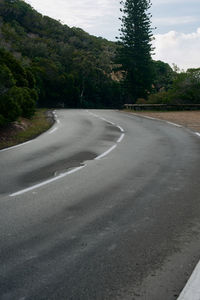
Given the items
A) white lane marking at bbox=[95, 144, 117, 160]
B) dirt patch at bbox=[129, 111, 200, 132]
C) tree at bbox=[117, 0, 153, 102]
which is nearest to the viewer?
white lane marking at bbox=[95, 144, 117, 160]

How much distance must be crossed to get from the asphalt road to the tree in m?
48.4

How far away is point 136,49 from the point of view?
57031 millimetres

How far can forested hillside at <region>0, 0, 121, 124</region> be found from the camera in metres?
58.7

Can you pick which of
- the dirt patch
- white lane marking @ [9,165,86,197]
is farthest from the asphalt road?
the dirt patch

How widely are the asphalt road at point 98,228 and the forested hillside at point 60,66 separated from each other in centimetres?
4162

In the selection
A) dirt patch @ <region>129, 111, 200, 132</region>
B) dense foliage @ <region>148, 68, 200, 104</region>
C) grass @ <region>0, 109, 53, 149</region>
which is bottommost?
grass @ <region>0, 109, 53, 149</region>

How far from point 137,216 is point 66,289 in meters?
2.33

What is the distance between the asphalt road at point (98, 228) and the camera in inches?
134

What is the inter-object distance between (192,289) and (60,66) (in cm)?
6663

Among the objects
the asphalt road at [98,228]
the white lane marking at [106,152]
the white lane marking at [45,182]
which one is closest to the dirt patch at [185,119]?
the white lane marking at [106,152]

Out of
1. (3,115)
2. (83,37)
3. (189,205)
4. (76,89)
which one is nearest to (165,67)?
(83,37)

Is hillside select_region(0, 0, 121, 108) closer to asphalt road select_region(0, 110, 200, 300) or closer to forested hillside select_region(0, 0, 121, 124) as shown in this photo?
forested hillside select_region(0, 0, 121, 124)

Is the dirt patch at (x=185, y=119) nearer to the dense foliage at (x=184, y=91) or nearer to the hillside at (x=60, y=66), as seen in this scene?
the dense foliage at (x=184, y=91)

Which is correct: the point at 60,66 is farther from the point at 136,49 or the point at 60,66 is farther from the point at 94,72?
the point at 136,49
